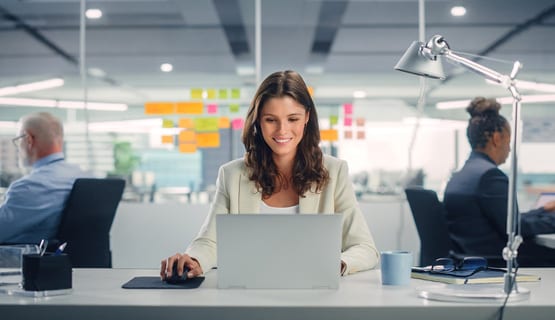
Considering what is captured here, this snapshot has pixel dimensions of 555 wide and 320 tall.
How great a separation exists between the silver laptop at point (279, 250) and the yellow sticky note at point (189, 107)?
13.3 ft

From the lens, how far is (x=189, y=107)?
5953 mm

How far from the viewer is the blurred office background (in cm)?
596

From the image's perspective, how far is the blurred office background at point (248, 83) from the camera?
19.6ft

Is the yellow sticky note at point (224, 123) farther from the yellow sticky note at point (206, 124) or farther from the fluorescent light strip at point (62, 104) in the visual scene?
the fluorescent light strip at point (62, 104)

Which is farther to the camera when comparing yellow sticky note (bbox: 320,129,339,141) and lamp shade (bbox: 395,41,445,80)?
yellow sticky note (bbox: 320,129,339,141)

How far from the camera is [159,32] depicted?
6.13 m

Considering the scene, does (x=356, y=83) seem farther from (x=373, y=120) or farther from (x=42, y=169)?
(x=42, y=169)

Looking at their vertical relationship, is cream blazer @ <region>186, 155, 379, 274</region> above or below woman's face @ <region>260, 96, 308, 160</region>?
below

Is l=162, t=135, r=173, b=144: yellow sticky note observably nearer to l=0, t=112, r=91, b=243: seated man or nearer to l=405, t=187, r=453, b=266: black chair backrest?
l=0, t=112, r=91, b=243: seated man

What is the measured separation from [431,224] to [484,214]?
273mm

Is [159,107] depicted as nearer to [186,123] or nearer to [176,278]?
[186,123]

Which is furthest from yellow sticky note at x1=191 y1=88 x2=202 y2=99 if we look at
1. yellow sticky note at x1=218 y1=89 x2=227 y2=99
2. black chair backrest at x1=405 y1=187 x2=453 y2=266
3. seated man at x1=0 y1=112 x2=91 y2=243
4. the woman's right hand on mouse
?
the woman's right hand on mouse

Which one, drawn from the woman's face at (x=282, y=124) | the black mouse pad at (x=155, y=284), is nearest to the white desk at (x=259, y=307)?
the black mouse pad at (x=155, y=284)

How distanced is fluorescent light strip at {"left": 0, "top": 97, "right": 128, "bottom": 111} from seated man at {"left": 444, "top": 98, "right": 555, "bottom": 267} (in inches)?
121
